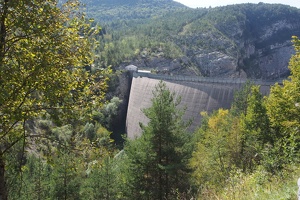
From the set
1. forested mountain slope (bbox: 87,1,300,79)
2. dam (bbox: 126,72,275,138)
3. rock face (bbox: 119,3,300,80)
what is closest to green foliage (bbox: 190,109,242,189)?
dam (bbox: 126,72,275,138)

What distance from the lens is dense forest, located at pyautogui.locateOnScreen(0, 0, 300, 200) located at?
15.4 feet

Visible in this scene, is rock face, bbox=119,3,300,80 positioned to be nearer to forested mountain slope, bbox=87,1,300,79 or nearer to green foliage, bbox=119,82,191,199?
forested mountain slope, bbox=87,1,300,79

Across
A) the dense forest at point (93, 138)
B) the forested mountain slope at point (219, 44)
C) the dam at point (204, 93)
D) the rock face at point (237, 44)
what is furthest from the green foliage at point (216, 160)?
the rock face at point (237, 44)

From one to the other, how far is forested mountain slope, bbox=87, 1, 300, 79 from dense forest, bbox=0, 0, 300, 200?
49544 millimetres

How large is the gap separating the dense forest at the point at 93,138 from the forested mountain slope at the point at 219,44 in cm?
4954

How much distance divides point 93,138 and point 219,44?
323 feet

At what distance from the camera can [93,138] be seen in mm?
8875

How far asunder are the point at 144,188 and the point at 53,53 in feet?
33.0

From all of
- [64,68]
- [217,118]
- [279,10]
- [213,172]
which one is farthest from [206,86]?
[279,10]

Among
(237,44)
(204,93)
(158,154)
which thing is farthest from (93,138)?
(237,44)

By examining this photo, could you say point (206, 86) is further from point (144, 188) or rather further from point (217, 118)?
point (144, 188)

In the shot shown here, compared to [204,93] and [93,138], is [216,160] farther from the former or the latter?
[204,93]

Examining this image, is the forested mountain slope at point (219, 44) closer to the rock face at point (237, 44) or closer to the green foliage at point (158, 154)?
the rock face at point (237, 44)

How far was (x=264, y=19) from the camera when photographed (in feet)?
450
